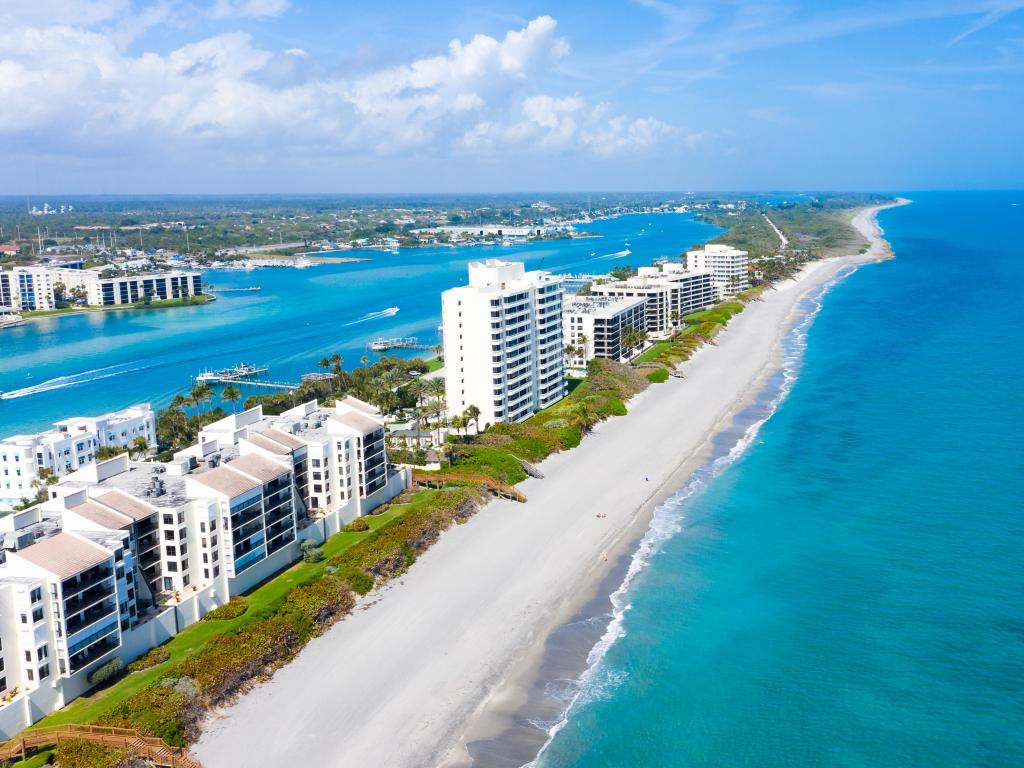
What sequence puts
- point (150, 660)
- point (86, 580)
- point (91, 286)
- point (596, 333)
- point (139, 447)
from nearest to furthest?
point (86, 580) < point (150, 660) < point (139, 447) < point (596, 333) < point (91, 286)

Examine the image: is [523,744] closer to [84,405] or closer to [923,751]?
[923,751]

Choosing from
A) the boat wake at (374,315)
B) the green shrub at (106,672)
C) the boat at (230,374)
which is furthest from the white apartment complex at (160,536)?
the boat wake at (374,315)

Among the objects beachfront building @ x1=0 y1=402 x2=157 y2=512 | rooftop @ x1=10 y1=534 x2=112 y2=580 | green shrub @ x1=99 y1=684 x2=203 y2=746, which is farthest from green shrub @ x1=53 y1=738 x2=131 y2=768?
beachfront building @ x1=0 y1=402 x2=157 y2=512

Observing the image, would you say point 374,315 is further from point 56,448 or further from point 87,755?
point 87,755

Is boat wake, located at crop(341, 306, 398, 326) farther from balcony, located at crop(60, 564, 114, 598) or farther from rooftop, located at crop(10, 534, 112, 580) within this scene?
balcony, located at crop(60, 564, 114, 598)

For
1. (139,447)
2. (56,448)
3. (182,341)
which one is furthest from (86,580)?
(182,341)

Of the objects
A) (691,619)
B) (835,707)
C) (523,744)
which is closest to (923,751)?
(835,707)
